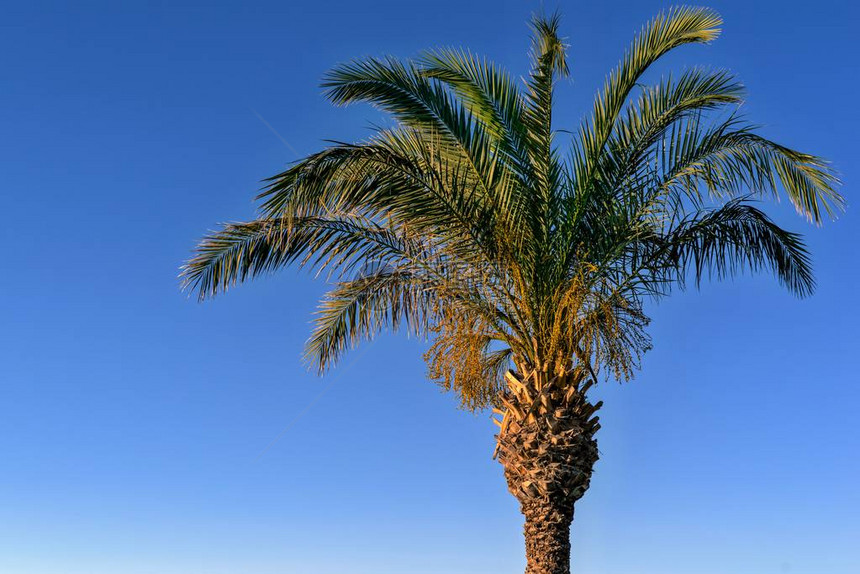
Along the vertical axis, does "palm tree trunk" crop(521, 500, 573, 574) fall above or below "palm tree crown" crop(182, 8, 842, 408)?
below

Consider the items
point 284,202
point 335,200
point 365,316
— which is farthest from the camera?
point 365,316

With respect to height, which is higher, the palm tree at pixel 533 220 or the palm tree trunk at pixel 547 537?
the palm tree at pixel 533 220

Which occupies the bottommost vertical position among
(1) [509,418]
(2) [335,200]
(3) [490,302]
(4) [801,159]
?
(1) [509,418]

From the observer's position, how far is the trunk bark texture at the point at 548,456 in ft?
39.3

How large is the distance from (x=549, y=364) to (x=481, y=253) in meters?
1.81

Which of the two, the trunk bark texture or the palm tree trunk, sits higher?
the trunk bark texture

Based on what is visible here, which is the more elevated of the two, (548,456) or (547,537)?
(548,456)

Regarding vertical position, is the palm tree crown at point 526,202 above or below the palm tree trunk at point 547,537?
above

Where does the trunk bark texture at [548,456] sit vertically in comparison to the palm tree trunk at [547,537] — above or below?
above

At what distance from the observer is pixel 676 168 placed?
12.8 metres

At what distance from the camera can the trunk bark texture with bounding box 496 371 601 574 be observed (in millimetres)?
11969

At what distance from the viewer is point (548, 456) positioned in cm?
1203

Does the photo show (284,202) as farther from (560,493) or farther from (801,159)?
(801,159)

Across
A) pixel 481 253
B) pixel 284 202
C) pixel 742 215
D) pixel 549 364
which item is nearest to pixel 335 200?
pixel 284 202
